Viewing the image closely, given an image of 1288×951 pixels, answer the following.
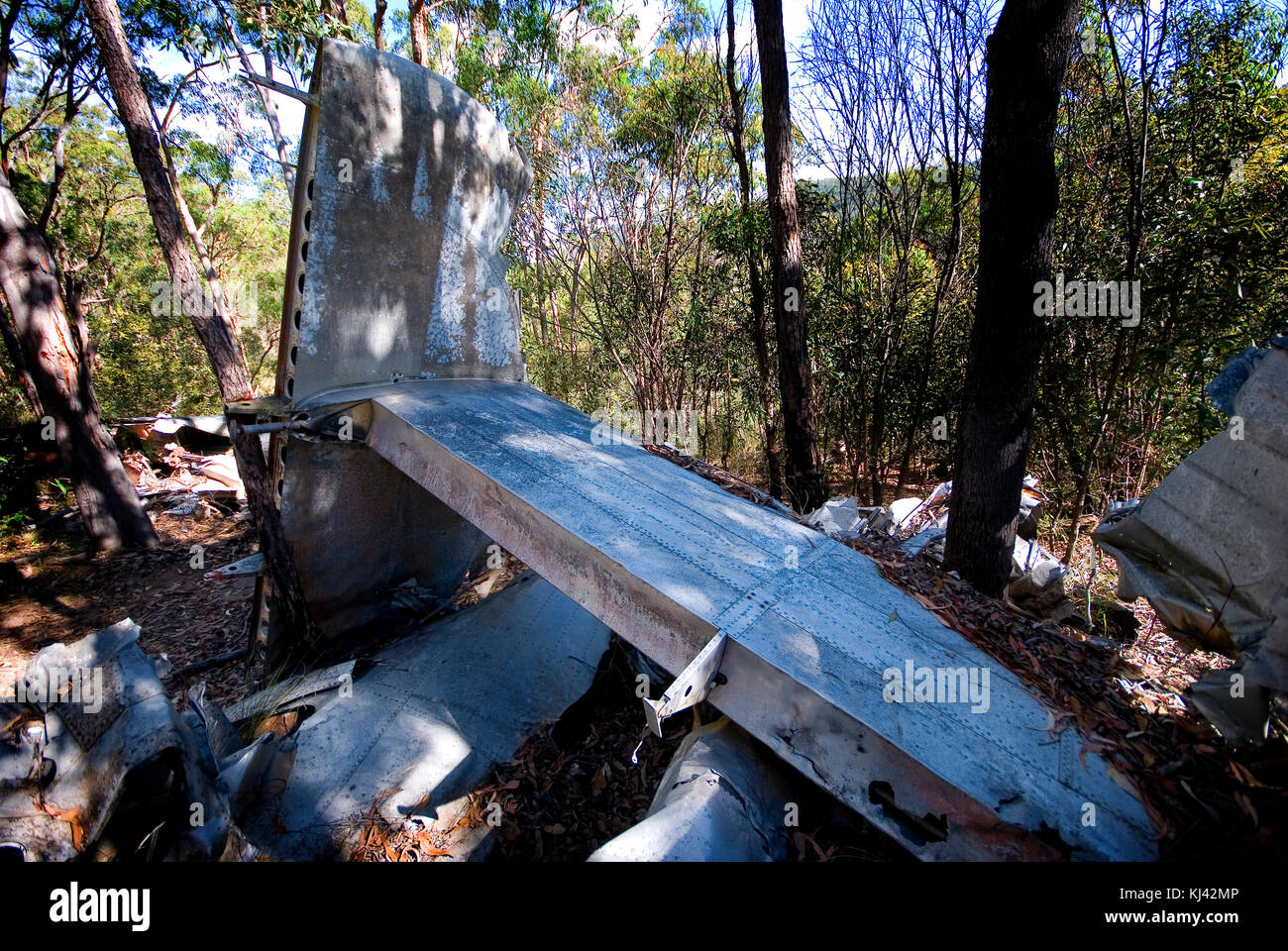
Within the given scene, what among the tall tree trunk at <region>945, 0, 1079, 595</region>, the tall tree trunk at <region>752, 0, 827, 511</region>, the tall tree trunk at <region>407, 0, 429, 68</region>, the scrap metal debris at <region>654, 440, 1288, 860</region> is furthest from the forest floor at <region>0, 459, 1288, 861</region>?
the tall tree trunk at <region>407, 0, 429, 68</region>

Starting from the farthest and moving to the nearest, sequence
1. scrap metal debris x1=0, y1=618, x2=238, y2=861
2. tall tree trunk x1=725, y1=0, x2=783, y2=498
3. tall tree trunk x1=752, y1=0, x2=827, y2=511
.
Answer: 1. tall tree trunk x1=725, y1=0, x2=783, y2=498
2. tall tree trunk x1=752, y1=0, x2=827, y2=511
3. scrap metal debris x1=0, y1=618, x2=238, y2=861

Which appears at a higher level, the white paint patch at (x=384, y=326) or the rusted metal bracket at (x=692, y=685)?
the white paint patch at (x=384, y=326)

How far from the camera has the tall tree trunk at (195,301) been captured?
4.46 metres

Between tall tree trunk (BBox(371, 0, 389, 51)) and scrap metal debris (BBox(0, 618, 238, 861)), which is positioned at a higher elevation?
tall tree trunk (BBox(371, 0, 389, 51))

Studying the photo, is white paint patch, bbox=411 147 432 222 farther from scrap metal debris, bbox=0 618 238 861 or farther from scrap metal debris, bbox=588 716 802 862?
scrap metal debris, bbox=588 716 802 862

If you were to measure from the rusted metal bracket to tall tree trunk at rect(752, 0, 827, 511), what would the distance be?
4088 millimetres

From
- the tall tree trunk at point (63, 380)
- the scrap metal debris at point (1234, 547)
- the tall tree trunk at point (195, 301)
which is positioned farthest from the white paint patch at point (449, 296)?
the tall tree trunk at point (63, 380)

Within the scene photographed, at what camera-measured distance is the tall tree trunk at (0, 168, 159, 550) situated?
689 cm

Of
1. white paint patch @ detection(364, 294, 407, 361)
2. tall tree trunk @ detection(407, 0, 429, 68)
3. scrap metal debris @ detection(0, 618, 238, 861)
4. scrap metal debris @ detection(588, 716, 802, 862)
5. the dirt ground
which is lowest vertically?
the dirt ground

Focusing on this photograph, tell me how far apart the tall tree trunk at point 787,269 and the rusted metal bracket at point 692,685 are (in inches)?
161

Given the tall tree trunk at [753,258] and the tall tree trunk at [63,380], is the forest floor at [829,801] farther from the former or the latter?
the tall tree trunk at [753,258]
